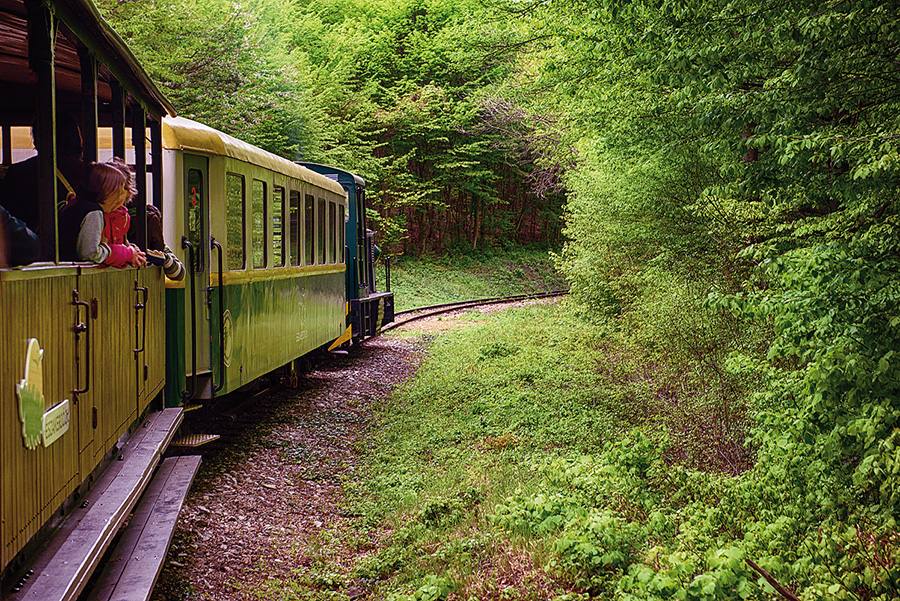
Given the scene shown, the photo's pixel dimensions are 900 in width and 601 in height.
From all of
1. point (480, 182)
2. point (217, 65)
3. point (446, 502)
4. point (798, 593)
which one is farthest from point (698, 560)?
point (480, 182)

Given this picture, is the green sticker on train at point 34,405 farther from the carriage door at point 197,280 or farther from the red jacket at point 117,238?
the carriage door at point 197,280

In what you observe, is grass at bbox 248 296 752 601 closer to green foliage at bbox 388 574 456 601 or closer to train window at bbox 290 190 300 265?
green foliage at bbox 388 574 456 601

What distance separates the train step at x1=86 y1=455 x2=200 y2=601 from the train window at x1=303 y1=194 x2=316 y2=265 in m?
4.99

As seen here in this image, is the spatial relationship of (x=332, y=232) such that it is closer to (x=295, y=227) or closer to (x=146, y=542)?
(x=295, y=227)

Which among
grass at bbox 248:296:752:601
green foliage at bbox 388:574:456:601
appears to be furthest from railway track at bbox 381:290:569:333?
green foliage at bbox 388:574:456:601

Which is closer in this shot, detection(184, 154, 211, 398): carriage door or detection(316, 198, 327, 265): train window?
detection(184, 154, 211, 398): carriage door

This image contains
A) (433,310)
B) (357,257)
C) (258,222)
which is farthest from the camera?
(433,310)

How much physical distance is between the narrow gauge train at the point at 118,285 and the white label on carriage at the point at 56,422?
13 millimetres

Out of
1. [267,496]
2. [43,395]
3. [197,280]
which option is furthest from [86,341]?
[197,280]

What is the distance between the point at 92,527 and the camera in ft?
A: 11.7

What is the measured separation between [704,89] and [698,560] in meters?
3.85

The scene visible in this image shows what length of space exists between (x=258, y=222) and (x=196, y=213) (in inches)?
47.9

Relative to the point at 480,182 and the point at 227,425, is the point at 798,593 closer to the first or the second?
the point at 227,425

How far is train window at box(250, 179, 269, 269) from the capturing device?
8.19m
